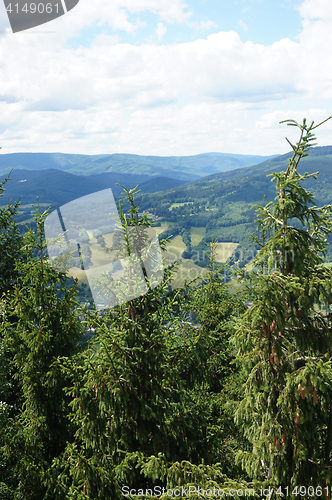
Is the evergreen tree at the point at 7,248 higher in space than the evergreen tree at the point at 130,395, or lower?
higher

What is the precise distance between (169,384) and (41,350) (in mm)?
4312

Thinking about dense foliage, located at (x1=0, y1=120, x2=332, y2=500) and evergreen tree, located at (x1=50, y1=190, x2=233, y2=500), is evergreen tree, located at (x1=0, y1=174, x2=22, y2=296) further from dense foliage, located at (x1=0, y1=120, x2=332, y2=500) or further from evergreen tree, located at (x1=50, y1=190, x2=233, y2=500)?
evergreen tree, located at (x1=50, y1=190, x2=233, y2=500)

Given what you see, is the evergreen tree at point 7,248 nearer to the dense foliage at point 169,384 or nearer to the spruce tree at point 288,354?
the dense foliage at point 169,384

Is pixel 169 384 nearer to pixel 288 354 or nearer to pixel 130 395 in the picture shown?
pixel 130 395

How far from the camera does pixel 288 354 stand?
21.1 ft

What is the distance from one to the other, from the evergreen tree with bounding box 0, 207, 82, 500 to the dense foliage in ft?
0.14

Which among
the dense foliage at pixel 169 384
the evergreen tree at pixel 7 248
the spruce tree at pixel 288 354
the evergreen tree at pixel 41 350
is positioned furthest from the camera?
the evergreen tree at pixel 7 248

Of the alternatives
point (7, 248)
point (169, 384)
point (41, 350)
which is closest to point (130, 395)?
point (169, 384)

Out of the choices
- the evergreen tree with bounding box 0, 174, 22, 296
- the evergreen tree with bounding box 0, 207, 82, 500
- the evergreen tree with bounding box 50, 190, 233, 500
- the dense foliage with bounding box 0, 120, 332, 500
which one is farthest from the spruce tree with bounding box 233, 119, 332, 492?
the evergreen tree with bounding box 0, 174, 22, 296

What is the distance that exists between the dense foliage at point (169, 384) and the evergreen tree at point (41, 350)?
4 cm

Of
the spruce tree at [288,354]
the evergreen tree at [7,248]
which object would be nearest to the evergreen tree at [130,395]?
the spruce tree at [288,354]

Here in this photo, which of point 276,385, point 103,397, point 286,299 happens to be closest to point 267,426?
point 276,385

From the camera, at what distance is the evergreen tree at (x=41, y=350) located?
10.3 metres

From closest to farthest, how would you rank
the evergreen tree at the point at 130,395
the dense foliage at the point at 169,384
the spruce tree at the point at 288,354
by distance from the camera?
the spruce tree at the point at 288,354 < the dense foliage at the point at 169,384 < the evergreen tree at the point at 130,395
